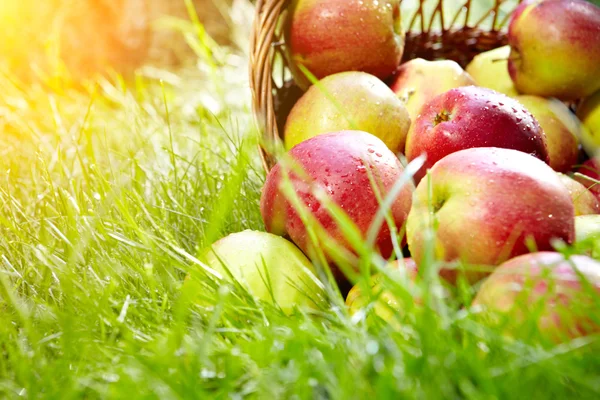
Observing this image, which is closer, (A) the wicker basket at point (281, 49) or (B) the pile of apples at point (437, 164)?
(B) the pile of apples at point (437, 164)

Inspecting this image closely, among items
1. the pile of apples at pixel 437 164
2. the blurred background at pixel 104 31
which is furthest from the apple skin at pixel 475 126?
the blurred background at pixel 104 31

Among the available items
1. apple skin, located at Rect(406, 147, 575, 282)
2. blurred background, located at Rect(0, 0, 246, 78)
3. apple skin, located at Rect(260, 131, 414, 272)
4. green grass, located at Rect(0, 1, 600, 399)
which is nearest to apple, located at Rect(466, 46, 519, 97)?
apple skin, located at Rect(260, 131, 414, 272)

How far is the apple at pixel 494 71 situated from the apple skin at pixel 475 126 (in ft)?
1.41

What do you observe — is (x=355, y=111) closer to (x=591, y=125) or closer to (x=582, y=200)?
(x=582, y=200)

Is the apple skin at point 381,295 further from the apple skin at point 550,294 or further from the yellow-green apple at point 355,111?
the yellow-green apple at point 355,111

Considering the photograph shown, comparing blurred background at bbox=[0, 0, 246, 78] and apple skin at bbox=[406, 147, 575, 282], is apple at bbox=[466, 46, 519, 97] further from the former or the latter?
blurred background at bbox=[0, 0, 246, 78]

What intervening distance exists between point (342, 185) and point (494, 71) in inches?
30.0

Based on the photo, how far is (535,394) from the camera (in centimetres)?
69

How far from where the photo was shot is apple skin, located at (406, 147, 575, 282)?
0.91 m

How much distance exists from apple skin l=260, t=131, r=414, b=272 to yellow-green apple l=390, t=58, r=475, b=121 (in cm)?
39

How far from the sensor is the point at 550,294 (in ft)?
2.56

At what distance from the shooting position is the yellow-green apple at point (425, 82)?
1.57 metres

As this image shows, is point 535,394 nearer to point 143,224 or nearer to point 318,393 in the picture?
Result: point 318,393

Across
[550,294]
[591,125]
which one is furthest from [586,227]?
[591,125]
